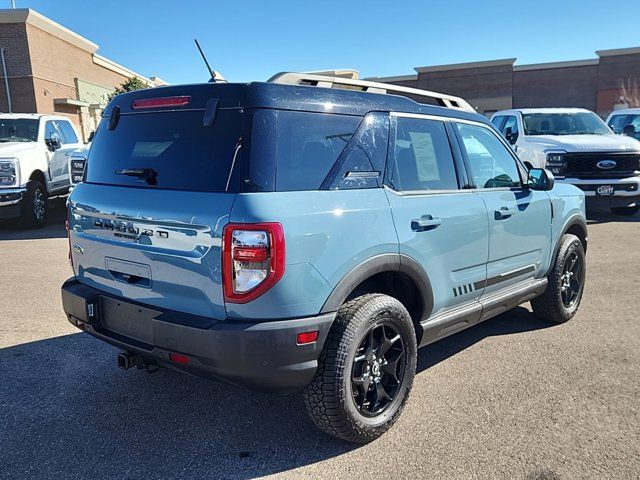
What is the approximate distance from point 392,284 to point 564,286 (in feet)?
8.04

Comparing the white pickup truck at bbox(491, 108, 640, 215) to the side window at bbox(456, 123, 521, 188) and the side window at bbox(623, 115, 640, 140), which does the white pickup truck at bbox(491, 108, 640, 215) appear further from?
the side window at bbox(456, 123, 521, 188)

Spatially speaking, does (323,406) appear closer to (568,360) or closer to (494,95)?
(568,360)

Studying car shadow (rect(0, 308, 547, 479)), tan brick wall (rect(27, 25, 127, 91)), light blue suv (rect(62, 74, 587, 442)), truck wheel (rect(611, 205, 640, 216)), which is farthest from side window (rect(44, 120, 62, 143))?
tan brick wall (rect(27, 25, 127, 91))

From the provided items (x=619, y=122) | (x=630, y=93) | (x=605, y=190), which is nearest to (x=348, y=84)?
(x=605, y=190)

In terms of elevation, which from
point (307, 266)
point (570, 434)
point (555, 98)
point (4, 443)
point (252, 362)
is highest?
point (555, 98)

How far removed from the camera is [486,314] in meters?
4.04

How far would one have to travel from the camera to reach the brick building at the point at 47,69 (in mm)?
24609

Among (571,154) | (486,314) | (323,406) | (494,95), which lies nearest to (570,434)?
(486,314)

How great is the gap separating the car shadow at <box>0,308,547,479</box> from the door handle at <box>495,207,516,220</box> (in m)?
1.20

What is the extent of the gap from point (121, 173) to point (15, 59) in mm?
26276

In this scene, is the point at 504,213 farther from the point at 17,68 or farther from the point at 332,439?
the point at 17,68

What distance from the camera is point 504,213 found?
408 cm

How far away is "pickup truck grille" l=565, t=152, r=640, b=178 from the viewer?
10180 mm

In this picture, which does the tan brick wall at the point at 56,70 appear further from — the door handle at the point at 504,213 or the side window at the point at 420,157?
the door handle at the point at 504,213
